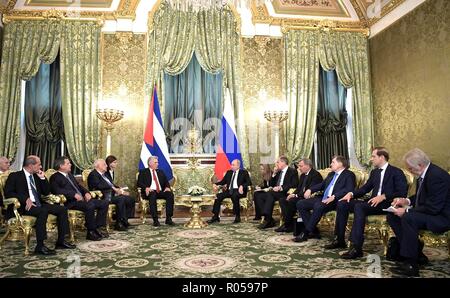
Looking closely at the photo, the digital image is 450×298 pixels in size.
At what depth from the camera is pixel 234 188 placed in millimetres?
6598

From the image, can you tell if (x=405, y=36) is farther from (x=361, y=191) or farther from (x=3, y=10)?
(x=3, y=10)

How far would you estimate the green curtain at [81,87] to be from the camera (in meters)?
7.64

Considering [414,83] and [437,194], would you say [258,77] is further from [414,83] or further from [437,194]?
[437,194]

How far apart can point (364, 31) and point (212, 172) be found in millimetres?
5261

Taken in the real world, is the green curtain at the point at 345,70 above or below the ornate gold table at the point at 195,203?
above

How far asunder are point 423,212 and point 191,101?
5916 mm

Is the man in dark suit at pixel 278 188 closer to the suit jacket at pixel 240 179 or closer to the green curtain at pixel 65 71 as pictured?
the suit jacket at pixel 240 179

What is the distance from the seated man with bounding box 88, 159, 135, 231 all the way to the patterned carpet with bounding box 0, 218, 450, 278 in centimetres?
65

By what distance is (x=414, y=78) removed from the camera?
7020 millimetres

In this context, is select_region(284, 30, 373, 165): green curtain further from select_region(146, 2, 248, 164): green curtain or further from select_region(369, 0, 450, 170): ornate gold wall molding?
select_region(146, 2, 248, 164): green curtain

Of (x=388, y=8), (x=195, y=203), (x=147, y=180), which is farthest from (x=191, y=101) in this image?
(x=388, y=8)

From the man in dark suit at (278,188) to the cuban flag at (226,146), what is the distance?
4.30 ft

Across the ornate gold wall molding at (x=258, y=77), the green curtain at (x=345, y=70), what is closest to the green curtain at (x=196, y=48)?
the ornate gold wall molding at (x=258, y=77)
